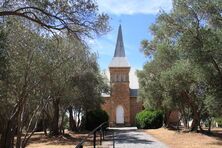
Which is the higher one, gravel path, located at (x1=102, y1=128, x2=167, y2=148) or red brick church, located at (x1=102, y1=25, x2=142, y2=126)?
red brick church, located at (x1=102, y1=25, x2=142, y2=126)

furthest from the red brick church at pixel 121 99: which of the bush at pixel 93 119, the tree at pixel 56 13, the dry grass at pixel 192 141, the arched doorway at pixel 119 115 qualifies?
the tree at pixel 56 13

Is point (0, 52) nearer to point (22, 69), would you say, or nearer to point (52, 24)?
point (52, 24)

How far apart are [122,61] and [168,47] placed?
3758 centimetres

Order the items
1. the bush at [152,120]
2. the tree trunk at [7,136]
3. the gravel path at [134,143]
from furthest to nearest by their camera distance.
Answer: the bush at [152,120]
the gravel path at [134,143]
the tree trunk at [7,136]

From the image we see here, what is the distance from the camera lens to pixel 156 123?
135ft

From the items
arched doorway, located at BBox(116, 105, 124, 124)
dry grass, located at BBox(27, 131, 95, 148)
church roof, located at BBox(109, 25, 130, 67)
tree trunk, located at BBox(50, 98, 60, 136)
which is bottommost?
dry grass, located at BBox(27, 131, 95, 148)

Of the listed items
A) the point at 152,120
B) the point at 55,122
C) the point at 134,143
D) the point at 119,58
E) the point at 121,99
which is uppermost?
the point at 119,58

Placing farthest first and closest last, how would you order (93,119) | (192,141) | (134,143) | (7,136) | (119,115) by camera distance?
(119,115)
(93,119)
(192,141)
(134,143)
(7,136)

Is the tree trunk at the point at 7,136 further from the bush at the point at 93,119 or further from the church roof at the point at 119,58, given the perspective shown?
the church roof at the point at 119,58

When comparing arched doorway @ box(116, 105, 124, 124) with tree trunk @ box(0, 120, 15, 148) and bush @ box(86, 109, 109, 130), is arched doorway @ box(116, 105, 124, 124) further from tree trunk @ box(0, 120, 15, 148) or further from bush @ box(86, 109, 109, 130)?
tree trunk @ box(0, 120, 15, 148)

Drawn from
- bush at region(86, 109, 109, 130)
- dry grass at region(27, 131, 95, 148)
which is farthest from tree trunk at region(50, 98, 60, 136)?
bush at region(86, 109, 109, 130)

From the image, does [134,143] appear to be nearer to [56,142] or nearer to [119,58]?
[56,142]

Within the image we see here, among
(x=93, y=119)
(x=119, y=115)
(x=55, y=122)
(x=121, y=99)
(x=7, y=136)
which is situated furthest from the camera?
(x=121, y=99)

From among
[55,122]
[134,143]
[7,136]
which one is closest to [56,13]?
[7,136]
